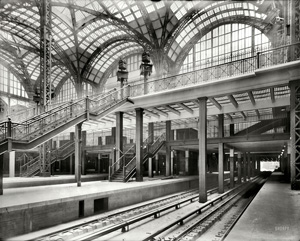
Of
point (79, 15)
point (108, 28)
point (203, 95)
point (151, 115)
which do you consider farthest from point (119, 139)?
point (79, 15)

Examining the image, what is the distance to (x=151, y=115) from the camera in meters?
26.6

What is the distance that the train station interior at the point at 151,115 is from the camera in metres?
11.3

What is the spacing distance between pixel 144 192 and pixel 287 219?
10941mm

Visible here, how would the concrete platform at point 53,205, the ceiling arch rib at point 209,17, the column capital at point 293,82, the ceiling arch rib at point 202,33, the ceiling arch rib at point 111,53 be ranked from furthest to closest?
the ceiling arch rib at point 111,53, the ceiling arch rib at point 202,33, the ceiling arch rib at point 209,17, the column capital at point 293,82, the concrete platform at point 53,205

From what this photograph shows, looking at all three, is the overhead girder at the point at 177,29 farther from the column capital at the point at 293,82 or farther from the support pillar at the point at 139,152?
the column capital at the point at 293,82

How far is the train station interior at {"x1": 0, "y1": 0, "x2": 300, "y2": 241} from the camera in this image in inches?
444

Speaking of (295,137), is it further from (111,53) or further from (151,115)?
(111,53)

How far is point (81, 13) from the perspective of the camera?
34094 millimetres

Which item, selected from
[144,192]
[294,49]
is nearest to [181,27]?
[294,49]

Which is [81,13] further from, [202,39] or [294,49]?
[294,49]

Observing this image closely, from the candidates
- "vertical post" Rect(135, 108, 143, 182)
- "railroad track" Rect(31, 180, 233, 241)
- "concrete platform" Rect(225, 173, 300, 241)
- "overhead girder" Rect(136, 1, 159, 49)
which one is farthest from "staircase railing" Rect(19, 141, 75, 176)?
"concrete platform" Rect(225, 173, 300, 241)

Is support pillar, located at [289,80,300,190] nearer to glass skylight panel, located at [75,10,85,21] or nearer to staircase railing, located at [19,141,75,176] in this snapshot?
staircase railing, located at [19,141,75,176]

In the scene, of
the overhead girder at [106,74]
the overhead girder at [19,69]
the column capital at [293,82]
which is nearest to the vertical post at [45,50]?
the column capital at [293,82]

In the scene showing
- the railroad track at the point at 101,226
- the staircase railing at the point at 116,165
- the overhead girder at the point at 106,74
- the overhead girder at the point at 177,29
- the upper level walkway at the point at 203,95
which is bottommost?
the railroad track at the point at 101,226
